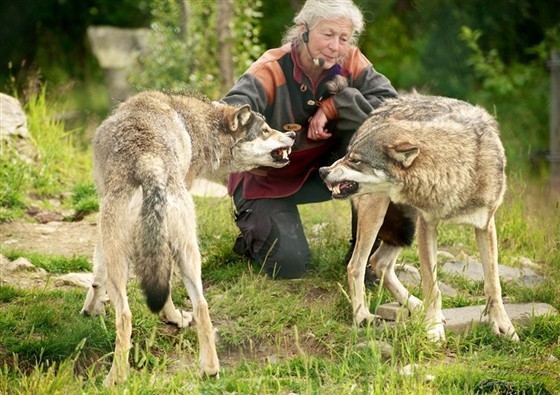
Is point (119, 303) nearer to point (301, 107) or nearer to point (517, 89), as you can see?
point (301, 107)

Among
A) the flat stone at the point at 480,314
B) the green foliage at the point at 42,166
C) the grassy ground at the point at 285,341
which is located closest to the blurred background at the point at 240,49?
the green foliage at the point at 42,166

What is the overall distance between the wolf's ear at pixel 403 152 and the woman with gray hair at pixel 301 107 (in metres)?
0.76

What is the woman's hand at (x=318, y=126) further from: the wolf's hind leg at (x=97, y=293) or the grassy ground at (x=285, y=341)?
the wolf's hind leg at (x=97, y=293)

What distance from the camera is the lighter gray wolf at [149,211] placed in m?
4.02

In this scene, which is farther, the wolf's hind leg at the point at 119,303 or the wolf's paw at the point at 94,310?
the wolf's paw at the point at 94,310

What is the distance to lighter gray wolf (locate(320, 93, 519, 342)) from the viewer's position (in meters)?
4.55

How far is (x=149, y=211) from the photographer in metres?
4.04

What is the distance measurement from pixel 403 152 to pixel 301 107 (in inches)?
44.1

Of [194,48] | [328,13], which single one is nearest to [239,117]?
[328,13]

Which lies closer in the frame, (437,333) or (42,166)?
(437,333)

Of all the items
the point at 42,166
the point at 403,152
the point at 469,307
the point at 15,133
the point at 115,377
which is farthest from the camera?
the point at 42,166

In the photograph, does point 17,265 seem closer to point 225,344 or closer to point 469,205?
point 225,344

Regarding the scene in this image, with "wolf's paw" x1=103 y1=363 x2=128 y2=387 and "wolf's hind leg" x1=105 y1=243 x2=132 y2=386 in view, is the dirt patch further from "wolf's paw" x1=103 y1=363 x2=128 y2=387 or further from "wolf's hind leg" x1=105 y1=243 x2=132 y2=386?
"wolf's paw" x1=103 y1=363 x2=128 y2=387

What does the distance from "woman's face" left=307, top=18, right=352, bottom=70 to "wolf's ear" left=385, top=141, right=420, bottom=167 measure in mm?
963
